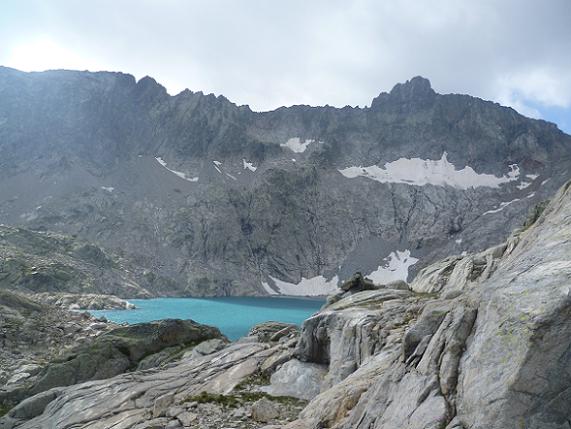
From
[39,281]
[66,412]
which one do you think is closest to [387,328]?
[66,412]

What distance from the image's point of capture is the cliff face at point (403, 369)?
7848mm

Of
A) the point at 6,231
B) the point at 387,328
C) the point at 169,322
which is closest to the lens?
the point at 387,328

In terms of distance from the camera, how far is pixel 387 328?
18.2 metres

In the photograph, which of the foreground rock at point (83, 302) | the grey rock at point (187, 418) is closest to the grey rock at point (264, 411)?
the grey rock at point (187, 418)

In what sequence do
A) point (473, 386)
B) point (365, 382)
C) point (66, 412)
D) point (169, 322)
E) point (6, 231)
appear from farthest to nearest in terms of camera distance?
point (6, 231) → point (169, 322) → point (66, 412) → point (365, 382) → point (473, 386)

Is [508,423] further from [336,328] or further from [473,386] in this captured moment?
[336,328]

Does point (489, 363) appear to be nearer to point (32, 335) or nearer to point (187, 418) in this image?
point (187, 418)

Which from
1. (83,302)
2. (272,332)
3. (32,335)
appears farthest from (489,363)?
(83,302)

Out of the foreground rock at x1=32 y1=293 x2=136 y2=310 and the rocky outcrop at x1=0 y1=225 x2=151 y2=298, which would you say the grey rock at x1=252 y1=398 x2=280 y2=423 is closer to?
the foreground rock at x1=32 y1=293 x2=136 y2=310

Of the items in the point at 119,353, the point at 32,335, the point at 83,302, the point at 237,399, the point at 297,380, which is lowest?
the point at 83,302

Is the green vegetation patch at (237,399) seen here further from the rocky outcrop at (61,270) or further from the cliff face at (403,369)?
the rocky outcrop at (61,270)

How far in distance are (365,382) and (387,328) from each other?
4.53 metres

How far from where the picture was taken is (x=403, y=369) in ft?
36.7

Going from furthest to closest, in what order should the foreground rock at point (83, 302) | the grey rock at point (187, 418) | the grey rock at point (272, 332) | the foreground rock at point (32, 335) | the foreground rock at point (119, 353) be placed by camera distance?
1. the foreground rock at point (83, 302)
2. the foreground rock at point (32, 335)
3. the foreground rock at point (119, 353)
4. the grey rock at point (272, 332)
5. the grey rock at point (187, 418)
